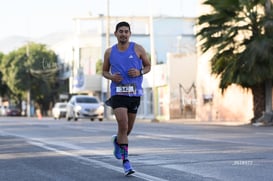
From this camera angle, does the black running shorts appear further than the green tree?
No

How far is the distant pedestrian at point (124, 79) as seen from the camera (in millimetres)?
8898

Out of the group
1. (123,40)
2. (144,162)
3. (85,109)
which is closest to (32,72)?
(85,109)

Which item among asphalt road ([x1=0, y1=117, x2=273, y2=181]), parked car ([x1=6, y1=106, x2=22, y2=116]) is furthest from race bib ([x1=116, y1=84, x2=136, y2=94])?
parked car ([x1=6, y1=106, x2=22, y2=116])

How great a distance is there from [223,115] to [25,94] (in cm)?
4982


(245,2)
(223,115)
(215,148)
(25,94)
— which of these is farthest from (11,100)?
(215,148)

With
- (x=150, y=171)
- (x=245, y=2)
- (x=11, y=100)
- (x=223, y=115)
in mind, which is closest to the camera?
(x=150, y=171)

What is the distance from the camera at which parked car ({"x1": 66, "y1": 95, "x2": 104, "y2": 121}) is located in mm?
40156

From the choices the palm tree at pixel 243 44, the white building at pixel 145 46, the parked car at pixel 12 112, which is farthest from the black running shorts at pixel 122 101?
the parked car at pixel 12 112

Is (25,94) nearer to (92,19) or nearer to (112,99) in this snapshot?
(92,19)

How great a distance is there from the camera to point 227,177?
8797 mm

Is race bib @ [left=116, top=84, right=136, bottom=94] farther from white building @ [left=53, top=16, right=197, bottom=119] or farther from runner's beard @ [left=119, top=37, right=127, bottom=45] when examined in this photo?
white building @ [left=53, top=16, right=197, bottom=119]

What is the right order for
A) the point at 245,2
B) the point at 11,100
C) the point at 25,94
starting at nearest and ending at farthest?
the point at 245,2 → the point at 25,94 → the point at 11,100

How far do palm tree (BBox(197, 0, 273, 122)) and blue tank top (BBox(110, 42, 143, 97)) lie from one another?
1971 centimetres

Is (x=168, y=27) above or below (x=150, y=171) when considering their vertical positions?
above
